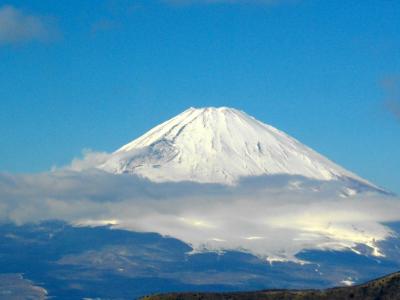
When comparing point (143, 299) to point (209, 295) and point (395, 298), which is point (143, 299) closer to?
point (209, 295)

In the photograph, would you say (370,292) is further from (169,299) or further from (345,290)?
(169,299)

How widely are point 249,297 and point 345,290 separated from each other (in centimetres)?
1089

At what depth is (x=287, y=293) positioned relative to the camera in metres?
129

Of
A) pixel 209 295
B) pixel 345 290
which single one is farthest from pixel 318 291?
pixel 209 295

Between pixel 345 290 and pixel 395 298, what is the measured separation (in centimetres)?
725

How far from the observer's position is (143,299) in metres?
125

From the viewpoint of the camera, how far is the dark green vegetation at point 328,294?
410ft

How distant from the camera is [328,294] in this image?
5049 inches

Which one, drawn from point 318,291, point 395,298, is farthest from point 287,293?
point 395,298

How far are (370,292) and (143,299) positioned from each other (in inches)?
983

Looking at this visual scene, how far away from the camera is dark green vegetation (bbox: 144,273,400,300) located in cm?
12488

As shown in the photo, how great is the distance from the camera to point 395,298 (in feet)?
401

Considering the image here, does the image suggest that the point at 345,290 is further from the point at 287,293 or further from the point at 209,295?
the point at 209,295

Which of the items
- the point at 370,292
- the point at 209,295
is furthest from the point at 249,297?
the point at 370,292
